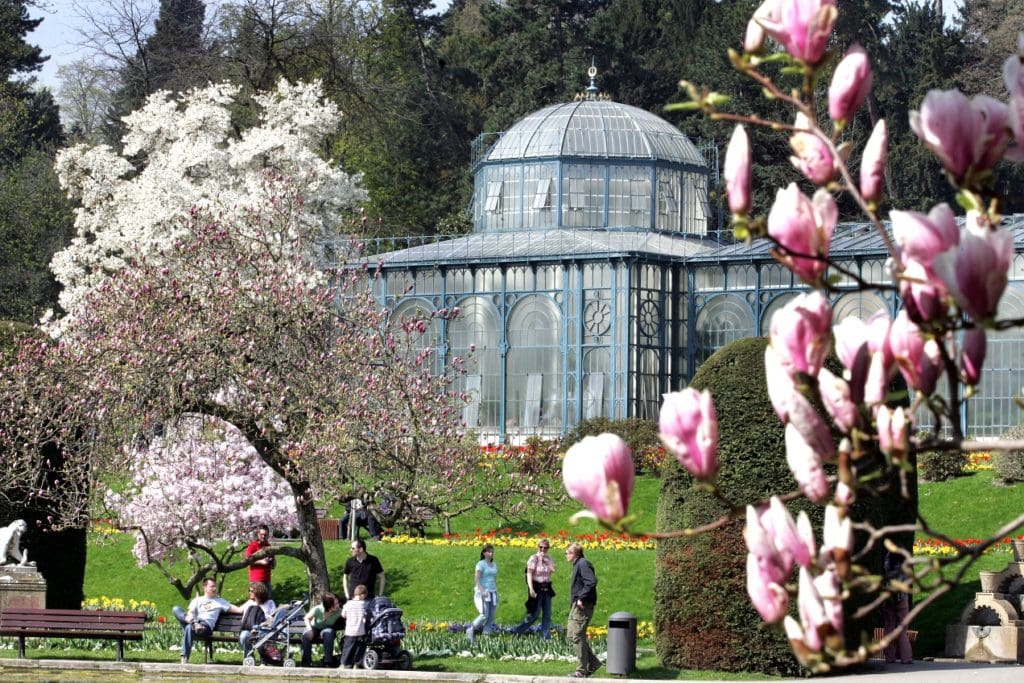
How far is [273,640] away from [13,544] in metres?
3.31

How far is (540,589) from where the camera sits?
58.9 ft

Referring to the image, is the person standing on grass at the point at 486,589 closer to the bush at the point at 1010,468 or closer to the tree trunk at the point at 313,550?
the tree trunk at the point at 313,550

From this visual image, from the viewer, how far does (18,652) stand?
16.5 metres

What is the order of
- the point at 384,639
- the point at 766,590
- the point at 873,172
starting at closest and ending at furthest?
the point at 766,590
the point at 873,172
the point at 384,639

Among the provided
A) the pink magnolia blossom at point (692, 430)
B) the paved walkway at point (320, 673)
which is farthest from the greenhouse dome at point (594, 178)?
the pink magnolia blossom at point (692, 430)

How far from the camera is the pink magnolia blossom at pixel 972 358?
122 inches

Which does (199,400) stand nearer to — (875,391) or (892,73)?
(875,391)

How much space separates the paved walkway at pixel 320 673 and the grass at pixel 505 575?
790mm

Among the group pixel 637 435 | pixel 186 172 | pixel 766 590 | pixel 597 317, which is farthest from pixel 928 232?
pixel 186 172

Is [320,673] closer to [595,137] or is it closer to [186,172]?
[186,172]

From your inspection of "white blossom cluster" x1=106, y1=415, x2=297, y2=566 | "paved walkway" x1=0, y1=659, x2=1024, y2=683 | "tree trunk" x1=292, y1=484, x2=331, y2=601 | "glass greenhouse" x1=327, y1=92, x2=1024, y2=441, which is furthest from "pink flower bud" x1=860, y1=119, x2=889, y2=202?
"glass greenhouse" x1=327, y1=92, x2=1024, y2=441

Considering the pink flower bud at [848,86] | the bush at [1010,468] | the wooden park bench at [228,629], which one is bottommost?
the wooden park bench at [228,629]

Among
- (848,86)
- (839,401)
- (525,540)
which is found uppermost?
(848,86)

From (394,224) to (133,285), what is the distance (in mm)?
30046
